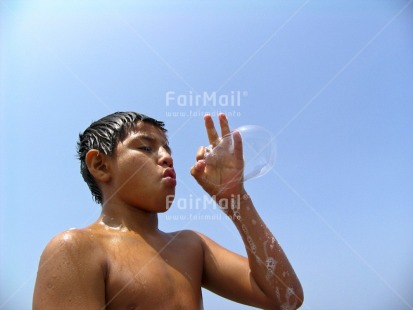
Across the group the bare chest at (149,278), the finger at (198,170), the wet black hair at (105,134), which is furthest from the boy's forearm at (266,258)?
the wet black hair at (105,134)

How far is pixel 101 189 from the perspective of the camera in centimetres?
240

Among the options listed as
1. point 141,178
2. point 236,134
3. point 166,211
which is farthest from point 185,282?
point 236,134

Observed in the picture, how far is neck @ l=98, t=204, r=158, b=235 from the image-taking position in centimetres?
225

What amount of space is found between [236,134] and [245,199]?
0.33m

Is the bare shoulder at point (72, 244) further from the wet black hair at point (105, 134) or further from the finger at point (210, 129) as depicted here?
the finger at point (210, 129)

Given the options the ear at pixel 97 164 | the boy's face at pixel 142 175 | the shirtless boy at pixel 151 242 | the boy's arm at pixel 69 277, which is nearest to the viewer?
the boy's arm at pixel 69 277

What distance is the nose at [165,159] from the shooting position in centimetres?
231

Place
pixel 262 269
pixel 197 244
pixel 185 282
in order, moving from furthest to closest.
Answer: pixel 197 244
pixel 262 269
pixel 185 282

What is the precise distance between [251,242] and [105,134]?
3.03ft

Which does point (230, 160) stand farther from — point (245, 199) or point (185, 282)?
point (185, 282)

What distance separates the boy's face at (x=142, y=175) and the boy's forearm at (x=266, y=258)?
0.34m

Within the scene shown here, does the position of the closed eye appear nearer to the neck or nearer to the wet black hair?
the wet black hair

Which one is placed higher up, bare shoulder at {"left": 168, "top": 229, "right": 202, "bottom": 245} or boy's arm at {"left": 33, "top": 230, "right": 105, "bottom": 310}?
bare shoulder at {"left": 168, "top": 229, "right": 202, "bottom": 245}

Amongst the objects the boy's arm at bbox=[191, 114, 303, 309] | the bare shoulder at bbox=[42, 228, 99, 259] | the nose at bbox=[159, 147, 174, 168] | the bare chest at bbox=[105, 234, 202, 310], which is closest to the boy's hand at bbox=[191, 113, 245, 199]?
the boy's arm at bbox=[191, 114, 303, 309]
